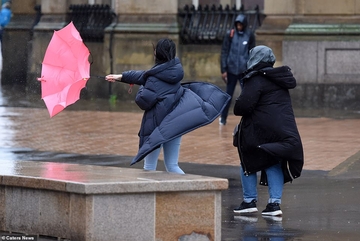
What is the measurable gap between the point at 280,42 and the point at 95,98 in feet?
14.9

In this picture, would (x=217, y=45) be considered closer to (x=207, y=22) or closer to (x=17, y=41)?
(x=207, y=22)

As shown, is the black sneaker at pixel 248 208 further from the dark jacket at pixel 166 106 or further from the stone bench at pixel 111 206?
the stone bench at pixel 111 206

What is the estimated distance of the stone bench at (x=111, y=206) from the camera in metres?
7.02

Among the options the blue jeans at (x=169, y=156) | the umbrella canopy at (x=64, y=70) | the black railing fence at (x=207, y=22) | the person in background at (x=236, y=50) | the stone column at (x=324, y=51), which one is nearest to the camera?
the umbrella canopy at (x=64, y=70)

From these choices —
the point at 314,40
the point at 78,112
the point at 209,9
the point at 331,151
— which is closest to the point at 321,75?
the point at 314,40

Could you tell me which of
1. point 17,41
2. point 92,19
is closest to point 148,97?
point 92,19

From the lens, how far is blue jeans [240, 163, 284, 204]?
29.6ft

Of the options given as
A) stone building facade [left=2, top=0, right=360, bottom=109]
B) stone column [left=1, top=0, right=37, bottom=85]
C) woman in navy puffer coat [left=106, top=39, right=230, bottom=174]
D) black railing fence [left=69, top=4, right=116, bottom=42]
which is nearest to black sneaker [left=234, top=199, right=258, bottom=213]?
woman in navy puffer coat [left=106, top=39, right=230, bottom=174]

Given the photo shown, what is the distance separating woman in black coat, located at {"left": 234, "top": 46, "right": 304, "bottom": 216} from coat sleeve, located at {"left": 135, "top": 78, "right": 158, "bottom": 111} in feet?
2.35

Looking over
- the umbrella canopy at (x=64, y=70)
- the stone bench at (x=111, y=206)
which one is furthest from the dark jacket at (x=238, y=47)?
the stone bench at (x=111, y=206)

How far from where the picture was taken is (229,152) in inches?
528

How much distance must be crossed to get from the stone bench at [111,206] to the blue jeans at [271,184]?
1655mm

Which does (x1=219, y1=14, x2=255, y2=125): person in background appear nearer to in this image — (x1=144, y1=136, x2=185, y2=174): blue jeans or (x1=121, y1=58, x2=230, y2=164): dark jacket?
(x1=144, y1=136, x2=185, y2=174): blue jeans

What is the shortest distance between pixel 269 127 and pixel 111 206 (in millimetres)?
2305
